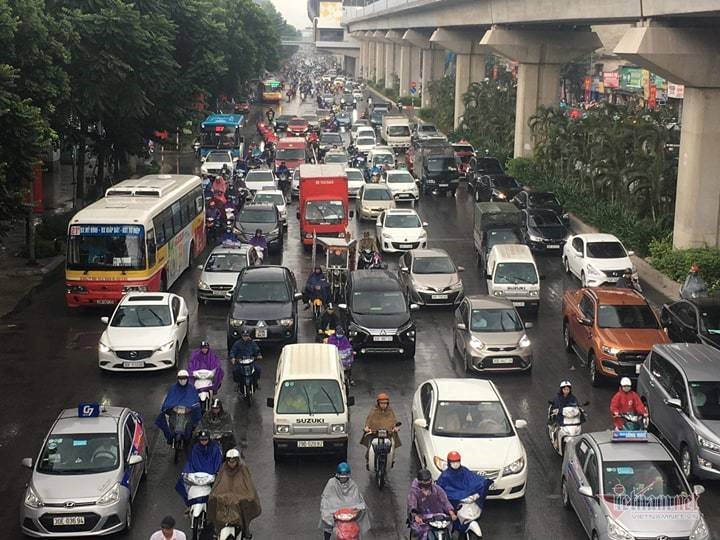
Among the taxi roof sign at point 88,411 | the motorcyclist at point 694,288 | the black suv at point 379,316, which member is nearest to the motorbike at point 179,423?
the taxi roof sign at point 88,411

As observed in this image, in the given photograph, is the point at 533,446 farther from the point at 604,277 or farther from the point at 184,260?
the point at 184,260

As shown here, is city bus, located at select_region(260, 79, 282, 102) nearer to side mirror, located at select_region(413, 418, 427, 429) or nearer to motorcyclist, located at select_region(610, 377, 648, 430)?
motorcyclist, located at select_region(610, 377, 648, 430)

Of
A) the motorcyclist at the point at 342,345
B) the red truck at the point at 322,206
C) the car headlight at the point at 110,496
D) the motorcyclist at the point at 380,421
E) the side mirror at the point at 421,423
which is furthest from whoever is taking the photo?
the red truck at the point at 322,206

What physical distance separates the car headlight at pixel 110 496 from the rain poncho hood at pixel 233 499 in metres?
1.79

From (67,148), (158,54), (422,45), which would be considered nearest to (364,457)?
(158,54)

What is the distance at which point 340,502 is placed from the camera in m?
13.1

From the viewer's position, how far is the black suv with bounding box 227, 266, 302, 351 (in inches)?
985

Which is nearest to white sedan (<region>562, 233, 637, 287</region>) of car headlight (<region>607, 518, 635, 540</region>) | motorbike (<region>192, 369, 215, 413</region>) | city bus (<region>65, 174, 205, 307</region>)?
city bus (<region>65, 174, 205, 307</region>)

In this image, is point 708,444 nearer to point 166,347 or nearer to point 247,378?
point 247,378

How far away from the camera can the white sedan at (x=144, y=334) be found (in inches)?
913

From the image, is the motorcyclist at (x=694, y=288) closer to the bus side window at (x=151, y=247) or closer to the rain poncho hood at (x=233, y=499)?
the bus side window at (x=151, y=247)

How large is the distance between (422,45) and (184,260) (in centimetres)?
7549

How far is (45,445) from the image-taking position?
50.6ft

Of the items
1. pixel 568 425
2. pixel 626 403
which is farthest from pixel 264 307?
pixel 626 403
